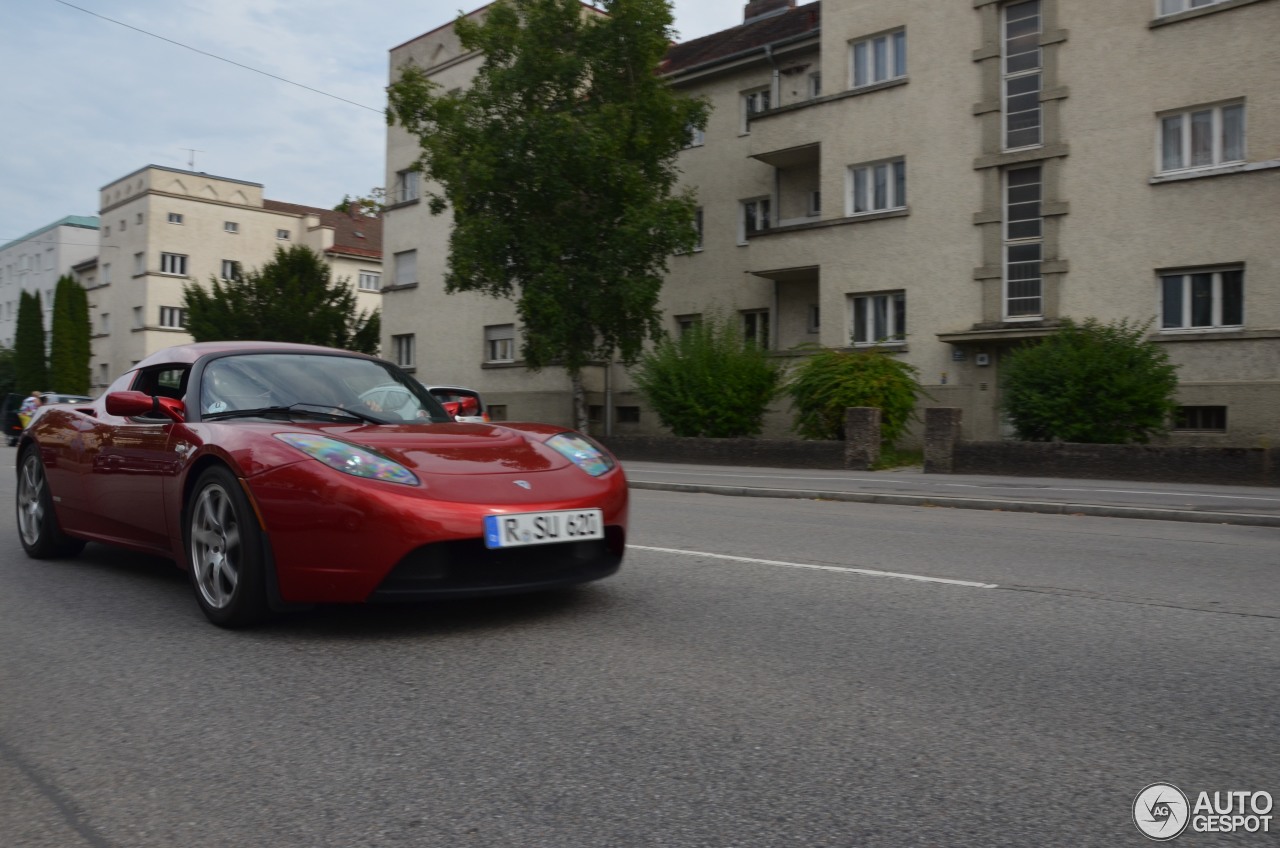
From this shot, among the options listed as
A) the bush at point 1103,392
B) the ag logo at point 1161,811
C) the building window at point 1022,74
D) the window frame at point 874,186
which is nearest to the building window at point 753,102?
the window frame at point 874,186

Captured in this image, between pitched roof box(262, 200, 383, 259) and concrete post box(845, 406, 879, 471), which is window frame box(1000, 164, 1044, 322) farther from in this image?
pitched roof box(262, 200, 383, 259)

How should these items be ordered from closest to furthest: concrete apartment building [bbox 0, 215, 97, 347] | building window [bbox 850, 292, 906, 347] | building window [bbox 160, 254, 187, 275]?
1. building window [bbox 850, 292, 906, 347]
2. building window [bbox 160, 254, 187, 275]
3. concrete apartment building [bbox 0, 215, 97, 347]

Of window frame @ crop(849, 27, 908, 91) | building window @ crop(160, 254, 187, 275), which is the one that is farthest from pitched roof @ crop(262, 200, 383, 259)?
window frame @ crop(849, 27, 908, 91)

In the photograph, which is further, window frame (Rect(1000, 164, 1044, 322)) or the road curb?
window frame (Rect(1000, 164, 1044, 322))

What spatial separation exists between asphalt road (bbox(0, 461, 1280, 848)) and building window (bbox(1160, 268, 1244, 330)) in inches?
616

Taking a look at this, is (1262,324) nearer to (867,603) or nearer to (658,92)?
(658,92)

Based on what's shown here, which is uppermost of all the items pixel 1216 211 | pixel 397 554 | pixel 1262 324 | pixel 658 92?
pixel 658 92

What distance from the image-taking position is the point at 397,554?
173 inches

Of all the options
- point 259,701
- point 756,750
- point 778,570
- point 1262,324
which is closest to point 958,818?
point 756,750

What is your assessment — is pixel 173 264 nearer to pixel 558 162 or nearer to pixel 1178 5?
pixel 558 162

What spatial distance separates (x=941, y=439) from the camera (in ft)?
59.4

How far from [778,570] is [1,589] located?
458 centimetres

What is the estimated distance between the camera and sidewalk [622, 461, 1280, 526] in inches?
450

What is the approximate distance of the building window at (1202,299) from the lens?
65.1 ft
